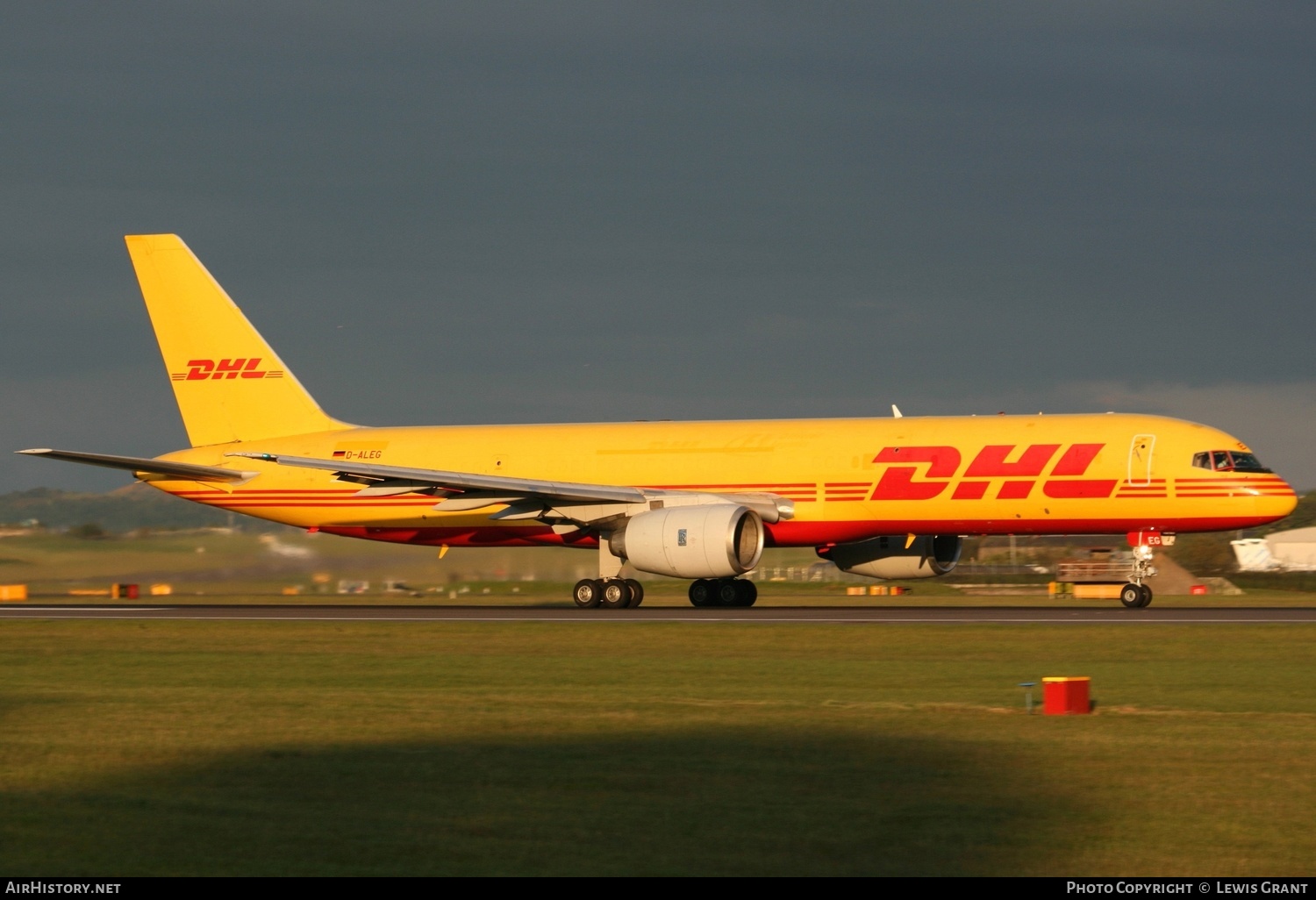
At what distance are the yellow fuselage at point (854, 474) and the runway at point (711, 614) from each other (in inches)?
88.5

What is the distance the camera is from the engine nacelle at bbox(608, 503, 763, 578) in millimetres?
37250

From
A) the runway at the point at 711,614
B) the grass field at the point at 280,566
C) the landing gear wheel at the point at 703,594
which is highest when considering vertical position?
the grass field at the point at 280,566

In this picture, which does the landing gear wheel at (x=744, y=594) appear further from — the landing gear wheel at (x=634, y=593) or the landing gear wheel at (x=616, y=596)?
the landing gear wheel at (x=616, y=596)

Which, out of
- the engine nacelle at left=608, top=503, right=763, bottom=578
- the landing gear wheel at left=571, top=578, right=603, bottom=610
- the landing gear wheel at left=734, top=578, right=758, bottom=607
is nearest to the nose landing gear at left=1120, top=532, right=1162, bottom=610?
the engine nacelle at left=608, top=503, right=763, bottom=578

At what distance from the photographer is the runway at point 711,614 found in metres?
33.3

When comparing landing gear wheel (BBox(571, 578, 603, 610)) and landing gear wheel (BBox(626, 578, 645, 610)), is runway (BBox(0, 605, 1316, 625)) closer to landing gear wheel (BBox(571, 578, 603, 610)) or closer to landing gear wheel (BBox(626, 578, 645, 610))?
landing gear wheel (BBox(626, 578, 645, 610))

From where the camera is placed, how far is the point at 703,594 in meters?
43.2

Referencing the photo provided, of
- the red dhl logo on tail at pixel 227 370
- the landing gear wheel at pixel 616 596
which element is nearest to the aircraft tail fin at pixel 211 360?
the red dhl logo on tail at pixel 227 370

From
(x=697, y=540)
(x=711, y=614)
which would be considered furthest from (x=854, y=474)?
(x=711, y=614)

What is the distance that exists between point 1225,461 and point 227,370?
28.8 m

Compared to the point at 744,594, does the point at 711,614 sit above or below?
below

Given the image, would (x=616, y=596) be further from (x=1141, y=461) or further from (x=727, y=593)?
(x=1141, y=461)
